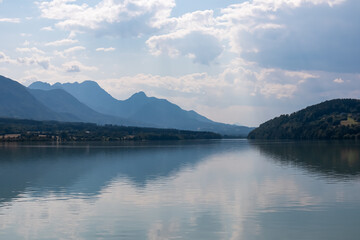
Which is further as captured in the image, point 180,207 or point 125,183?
point 125,183

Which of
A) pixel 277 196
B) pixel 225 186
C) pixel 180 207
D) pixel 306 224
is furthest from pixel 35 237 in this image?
pixel 225 186

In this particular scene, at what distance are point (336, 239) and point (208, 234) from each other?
11.3 metres

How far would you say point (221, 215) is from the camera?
46.5 metres

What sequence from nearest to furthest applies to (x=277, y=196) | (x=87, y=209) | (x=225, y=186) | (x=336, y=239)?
1. (x=336, y=239)
2. (x=87, y=209)
3. (x=277, y=196)
4. (x=225, y=186)

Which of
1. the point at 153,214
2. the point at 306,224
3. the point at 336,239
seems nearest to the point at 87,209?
the point at 153,214

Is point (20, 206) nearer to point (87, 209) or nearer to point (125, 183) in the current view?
point (87, 209)

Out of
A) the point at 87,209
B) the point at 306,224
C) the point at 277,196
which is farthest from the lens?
the point at 277,196

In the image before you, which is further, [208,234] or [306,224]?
[306,224]

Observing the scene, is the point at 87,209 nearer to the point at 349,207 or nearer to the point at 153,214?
the point at 153,214

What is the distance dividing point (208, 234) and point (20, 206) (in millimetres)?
27628

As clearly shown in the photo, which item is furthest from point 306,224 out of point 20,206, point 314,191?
point 20,206

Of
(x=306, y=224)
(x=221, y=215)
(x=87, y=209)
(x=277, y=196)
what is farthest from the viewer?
(x=277, y=196)

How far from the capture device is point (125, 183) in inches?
3012

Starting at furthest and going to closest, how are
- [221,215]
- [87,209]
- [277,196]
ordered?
[277,196] → [87,209] → [221,215]
